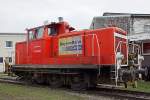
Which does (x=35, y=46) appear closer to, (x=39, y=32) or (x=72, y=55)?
(x=39, y=32)

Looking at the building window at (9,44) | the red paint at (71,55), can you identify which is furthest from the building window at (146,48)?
the building window at (9,44)

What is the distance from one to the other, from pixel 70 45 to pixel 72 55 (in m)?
0.53

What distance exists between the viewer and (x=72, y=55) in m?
18.2

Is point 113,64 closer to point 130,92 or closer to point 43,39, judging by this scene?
point 130,92

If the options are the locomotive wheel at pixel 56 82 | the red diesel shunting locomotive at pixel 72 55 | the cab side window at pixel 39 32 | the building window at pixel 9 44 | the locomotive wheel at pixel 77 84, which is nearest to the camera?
the red diesel shunting locomotive at pixel 72 55

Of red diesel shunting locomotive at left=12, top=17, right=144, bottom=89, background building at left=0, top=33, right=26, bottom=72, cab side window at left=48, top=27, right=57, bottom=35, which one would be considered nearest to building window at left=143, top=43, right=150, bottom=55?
red diesel shunting locomotive at left=12, top=17, right=144, bottom=89

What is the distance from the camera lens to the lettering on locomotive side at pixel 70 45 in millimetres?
18016

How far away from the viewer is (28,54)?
822 inches

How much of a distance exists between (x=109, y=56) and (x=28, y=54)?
5889 mm

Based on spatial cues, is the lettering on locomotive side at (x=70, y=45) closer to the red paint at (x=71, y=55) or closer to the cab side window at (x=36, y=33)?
the red paint at (x=71, y=55)

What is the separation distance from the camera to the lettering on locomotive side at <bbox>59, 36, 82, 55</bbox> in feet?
59.1

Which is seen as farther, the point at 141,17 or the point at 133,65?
the point at 141,17

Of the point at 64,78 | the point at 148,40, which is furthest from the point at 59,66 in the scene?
the point at 148,40

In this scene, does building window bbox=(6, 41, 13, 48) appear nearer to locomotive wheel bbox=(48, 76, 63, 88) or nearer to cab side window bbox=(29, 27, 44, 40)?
cab side window bbox=(29, 27, 44, 40)
